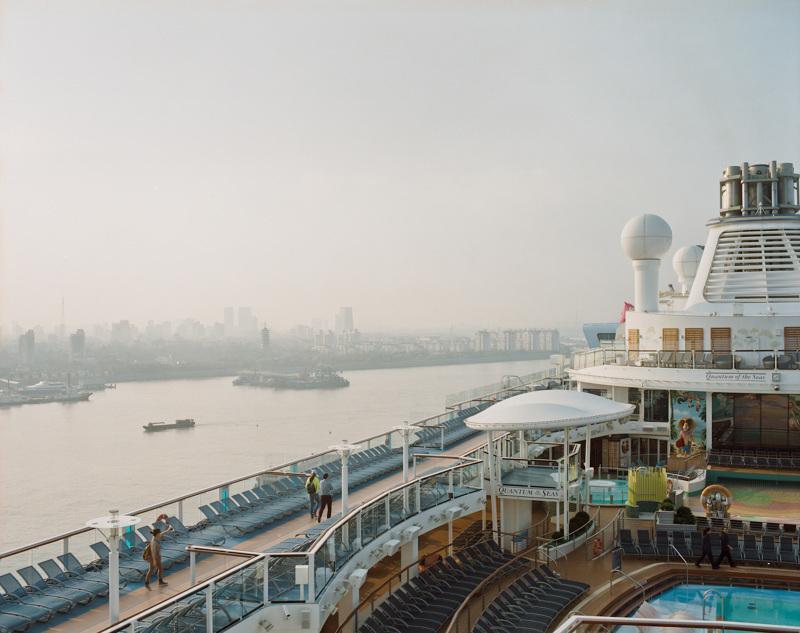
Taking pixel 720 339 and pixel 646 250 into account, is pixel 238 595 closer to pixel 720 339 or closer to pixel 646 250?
pixel 720 339

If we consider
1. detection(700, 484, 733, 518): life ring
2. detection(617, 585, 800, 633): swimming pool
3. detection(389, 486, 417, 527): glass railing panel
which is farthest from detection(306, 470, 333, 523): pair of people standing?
detection(700, 484, 733, 518): life ring

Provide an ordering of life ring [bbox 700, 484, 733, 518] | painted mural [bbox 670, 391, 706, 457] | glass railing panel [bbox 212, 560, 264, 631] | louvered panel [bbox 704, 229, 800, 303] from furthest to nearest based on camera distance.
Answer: louvered panel [bbox 704, 229, 800, 303] < painted mural [bbox 670, 391, 706, 457] < life ring [bbox 700, 484, 733, 518] < glass railing panel [bbox 212, 560, 264, 631]

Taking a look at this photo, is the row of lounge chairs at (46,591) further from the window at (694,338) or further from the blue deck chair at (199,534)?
the window at (694,338)

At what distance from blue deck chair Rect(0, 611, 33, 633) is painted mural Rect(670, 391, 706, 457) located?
47.6 feet

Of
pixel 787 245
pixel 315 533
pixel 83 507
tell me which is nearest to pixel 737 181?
pixel 787 245

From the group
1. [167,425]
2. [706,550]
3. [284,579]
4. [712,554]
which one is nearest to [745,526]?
[712,554]

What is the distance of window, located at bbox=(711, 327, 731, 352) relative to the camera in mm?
18391

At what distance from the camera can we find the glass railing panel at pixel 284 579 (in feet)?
24.7

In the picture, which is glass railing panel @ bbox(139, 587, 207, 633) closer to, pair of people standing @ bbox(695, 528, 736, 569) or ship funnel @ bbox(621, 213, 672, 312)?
pair of people standing @ bbox(695, 528, 736, 569)

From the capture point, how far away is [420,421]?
1677 centimetres

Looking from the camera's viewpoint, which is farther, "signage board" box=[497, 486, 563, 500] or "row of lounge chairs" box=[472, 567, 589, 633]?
"signage board" box=[497, 486, 563, 500]

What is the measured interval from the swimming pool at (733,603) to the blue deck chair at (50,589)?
239 inches

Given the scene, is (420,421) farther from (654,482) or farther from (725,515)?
(725,515)

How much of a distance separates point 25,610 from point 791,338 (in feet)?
53.3
